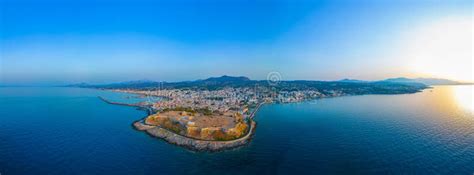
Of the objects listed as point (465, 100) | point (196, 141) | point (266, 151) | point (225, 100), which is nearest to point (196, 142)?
point (196, 141)

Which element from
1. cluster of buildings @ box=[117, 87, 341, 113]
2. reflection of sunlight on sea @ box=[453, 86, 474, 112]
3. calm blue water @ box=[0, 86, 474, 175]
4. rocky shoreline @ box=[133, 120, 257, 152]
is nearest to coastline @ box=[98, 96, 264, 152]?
rocky shoreline @ box=[133, 120, 257, 152]

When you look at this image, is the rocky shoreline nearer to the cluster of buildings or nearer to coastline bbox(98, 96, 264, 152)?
coastline bbox(98, 96, 264, 152)

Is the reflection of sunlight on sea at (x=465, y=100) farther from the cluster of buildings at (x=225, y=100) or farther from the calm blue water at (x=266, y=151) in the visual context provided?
the cluster of buildings at (x=225, y=100)

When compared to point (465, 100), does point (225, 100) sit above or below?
above

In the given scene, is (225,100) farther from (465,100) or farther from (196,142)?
(465,100)

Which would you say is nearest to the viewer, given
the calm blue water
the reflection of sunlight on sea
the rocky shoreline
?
the calm blue water

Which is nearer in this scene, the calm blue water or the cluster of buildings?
the calm blue water

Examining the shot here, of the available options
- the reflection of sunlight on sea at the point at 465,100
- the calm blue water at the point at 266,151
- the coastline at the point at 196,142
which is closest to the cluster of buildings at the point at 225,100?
the coastline at the point at 196,142

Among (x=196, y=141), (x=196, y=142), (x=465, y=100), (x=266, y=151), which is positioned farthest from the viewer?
(x=465, y=100)

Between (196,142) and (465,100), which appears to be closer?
(196,142)

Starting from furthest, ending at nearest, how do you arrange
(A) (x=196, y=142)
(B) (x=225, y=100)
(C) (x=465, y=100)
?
1. (C) (x=465, y=100)
2. (B) (x=225, y=100)
3. (A) (x=196, y=142)

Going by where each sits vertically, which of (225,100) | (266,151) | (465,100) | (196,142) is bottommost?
(266,151)
